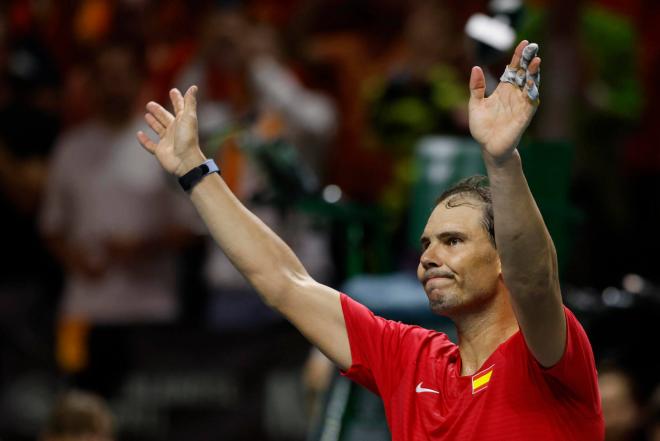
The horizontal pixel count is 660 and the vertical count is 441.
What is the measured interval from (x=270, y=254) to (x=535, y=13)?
142 inches

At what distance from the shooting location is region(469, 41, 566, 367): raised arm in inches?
127

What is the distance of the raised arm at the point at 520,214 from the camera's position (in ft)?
10.5

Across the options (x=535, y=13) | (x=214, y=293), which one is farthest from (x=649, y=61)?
(x=214, y=293)

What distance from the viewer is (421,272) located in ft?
11.7

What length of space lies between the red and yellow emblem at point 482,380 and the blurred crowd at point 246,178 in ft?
9.41

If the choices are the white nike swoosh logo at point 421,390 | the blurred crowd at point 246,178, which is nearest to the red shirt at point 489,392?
the white nike swoosh logo at point 421,390

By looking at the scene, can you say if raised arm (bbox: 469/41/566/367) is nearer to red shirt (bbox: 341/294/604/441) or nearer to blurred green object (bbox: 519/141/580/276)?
red shirt (bbox: 341/294/604/441)

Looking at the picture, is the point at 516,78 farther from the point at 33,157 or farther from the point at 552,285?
the point at 33,157

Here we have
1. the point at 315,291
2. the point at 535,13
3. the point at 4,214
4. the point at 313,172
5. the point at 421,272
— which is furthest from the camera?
the point at 4,214

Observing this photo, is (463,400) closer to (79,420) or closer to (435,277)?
(435,277)

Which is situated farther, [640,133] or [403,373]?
[640,133]

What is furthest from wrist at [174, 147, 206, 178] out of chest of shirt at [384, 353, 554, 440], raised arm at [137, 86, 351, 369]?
chest of shirt at [384, 353, 554, 440]

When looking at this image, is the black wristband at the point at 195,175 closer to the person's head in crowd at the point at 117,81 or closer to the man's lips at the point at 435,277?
the man's lips at the point at 435,277

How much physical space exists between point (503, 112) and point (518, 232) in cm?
27
